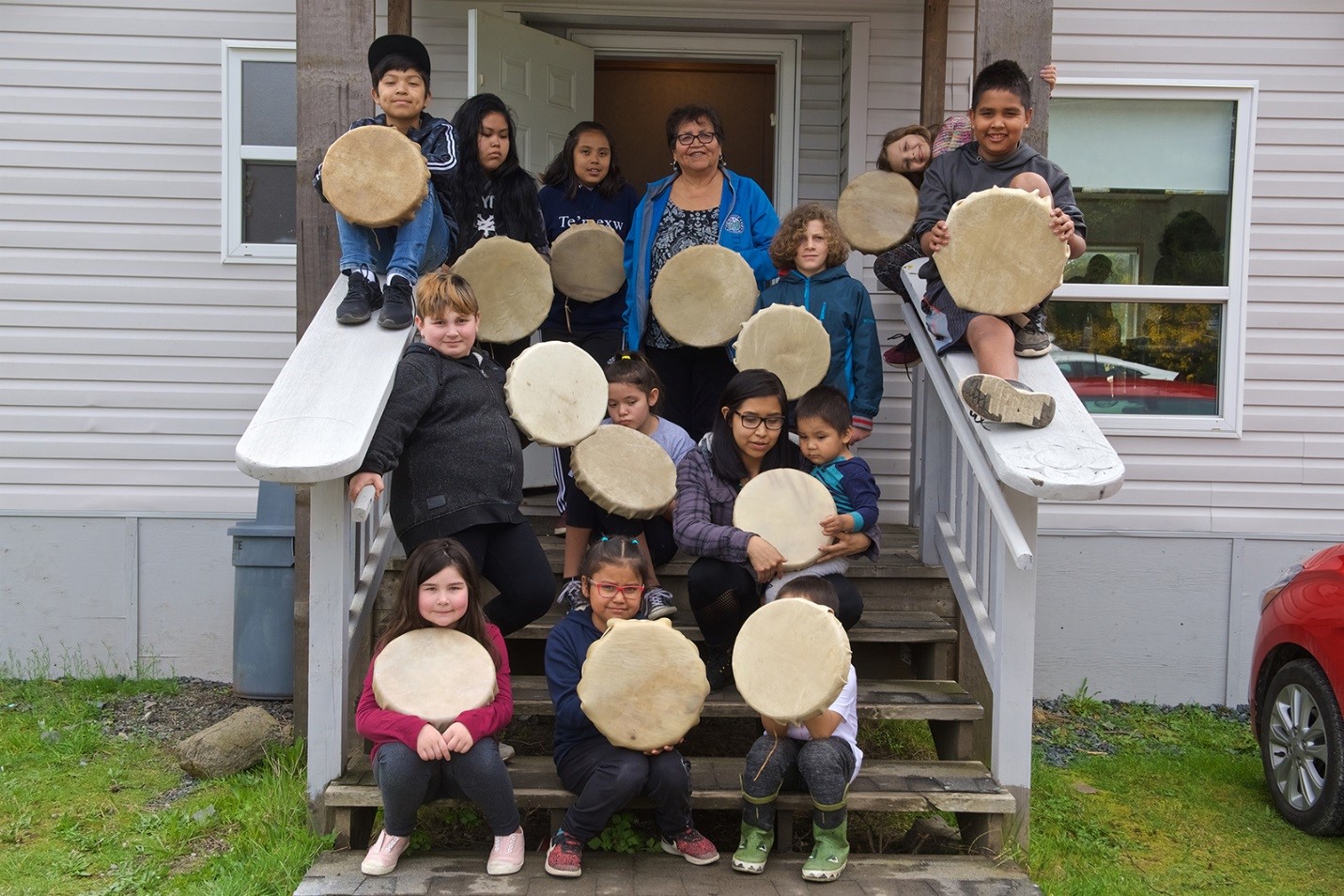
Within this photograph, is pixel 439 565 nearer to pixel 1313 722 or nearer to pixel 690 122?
pixel 690 122

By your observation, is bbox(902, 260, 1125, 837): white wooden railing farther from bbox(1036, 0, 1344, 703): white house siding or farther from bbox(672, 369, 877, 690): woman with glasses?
bbox(1036, 0, 1344, 703): white house siding

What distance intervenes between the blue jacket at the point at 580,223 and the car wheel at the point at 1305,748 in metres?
3.02

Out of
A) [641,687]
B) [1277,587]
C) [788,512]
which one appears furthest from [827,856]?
[1277,587]

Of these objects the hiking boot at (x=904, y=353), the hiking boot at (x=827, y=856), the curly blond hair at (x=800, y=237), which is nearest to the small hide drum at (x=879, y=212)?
the curly blond hair at (x=800, y=237)

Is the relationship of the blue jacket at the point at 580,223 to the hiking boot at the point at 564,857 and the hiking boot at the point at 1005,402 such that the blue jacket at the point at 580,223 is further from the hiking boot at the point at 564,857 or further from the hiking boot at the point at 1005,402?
the hiking boot at the point at 564,857

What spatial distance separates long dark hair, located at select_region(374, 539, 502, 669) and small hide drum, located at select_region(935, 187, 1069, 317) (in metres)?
1.74

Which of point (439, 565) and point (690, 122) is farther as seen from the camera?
point (690, 122)

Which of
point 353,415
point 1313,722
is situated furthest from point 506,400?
point 1313,722

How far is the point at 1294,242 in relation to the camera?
598cm

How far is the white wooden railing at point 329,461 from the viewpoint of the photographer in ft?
10.5

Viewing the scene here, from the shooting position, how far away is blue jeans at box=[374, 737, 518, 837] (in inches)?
122

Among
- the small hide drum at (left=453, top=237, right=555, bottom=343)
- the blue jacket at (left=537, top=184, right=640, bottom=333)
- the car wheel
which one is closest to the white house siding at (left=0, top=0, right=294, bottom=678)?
the blue jacket at (left=537, top=184, right=640, bottom=333)

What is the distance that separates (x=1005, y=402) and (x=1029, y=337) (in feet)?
1.61

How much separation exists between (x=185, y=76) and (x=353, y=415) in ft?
11.6
